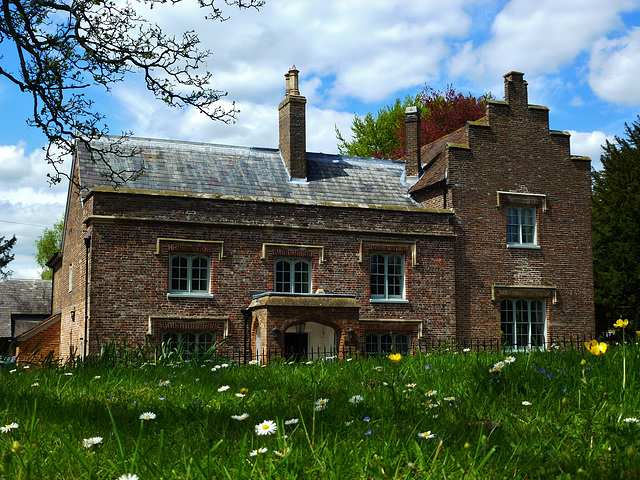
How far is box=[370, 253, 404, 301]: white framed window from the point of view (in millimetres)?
24000

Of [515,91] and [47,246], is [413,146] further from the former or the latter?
[47,246]

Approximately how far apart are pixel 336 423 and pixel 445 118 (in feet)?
141

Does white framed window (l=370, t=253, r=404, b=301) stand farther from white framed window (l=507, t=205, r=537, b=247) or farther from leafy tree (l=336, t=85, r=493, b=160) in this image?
leafy tree (l=336, t=85, r=493, b=160)

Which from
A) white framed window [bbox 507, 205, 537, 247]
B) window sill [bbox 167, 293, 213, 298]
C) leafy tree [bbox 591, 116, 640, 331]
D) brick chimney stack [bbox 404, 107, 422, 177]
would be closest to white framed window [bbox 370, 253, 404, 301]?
white framed window [bbox 507, 205, 537, 247]

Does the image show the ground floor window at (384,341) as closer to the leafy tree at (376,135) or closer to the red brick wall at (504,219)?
the red brick wall at (504,219)

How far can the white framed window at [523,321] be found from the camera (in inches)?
1002

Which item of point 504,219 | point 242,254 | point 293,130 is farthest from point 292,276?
point 504,219

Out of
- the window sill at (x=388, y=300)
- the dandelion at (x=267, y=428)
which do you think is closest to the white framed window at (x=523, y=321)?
the window sill at (x=388, y=300)

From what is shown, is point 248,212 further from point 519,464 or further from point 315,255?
point 519,464

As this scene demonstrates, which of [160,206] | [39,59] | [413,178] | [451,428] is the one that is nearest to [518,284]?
→ [413,178]

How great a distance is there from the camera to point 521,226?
86.0 ft

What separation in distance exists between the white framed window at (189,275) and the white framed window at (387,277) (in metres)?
5.99

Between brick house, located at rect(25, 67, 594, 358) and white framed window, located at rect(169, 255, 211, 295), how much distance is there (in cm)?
4

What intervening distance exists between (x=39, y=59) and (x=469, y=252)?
17578mm
